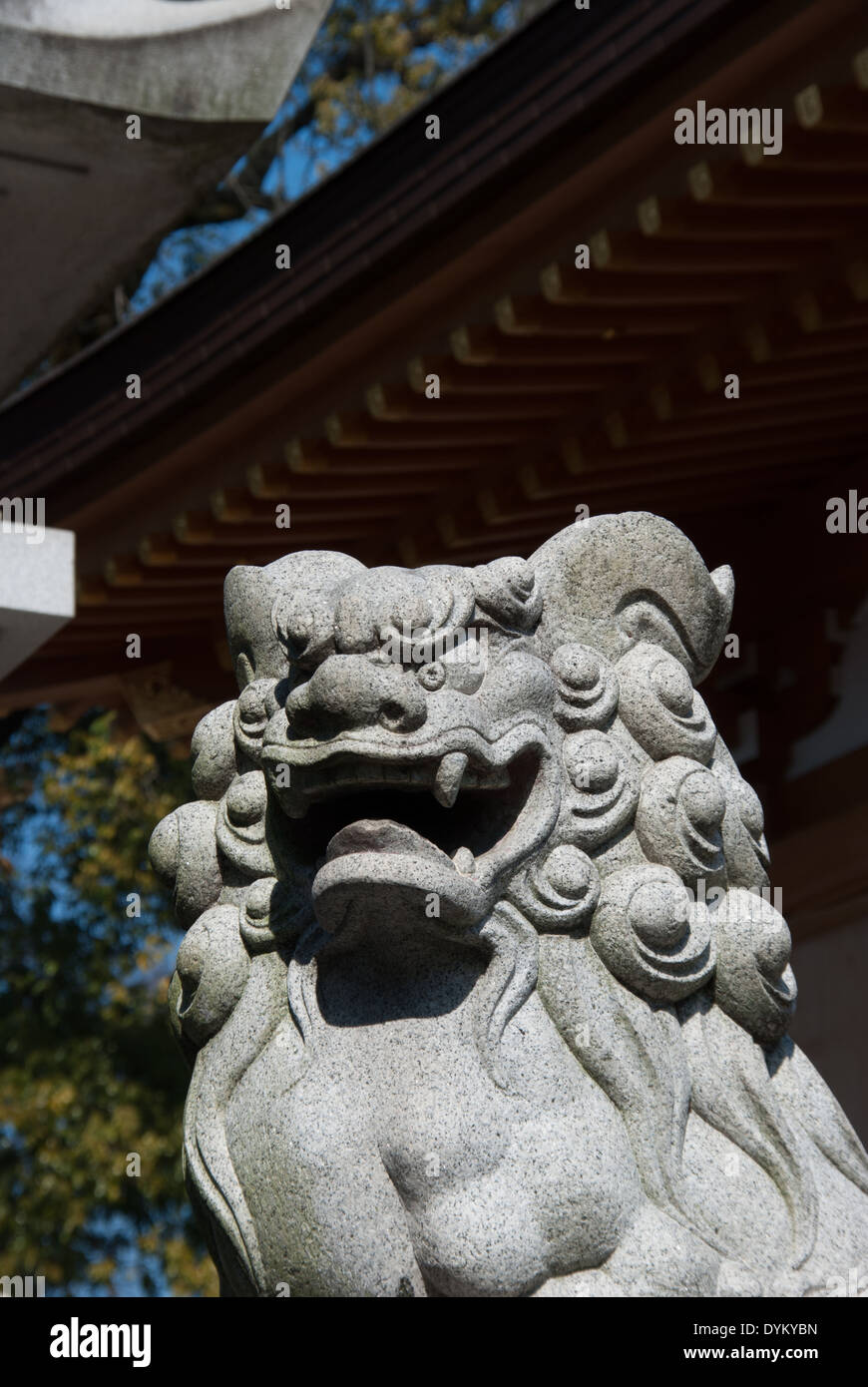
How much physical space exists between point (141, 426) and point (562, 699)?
2.66 metres

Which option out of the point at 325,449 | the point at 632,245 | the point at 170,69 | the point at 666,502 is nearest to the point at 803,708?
the point at 666,502

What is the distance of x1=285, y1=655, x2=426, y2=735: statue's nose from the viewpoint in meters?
2.20

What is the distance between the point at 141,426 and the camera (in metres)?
4.82

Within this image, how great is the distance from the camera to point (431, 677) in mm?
2250

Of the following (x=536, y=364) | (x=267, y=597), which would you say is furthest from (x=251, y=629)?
(x=536, y=364)

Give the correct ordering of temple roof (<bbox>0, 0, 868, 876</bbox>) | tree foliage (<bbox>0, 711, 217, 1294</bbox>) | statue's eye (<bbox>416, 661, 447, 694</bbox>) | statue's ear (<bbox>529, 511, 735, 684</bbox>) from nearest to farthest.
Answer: statue's eye (<bbox>416, 661, 447, 694</bbox>) < statue's ear (<bbox>529, 511, 735, 684</bbox>) < temple roof (<bbox>0, 0, 868, 876</bbox>) < tree foliage (<bbox>0, 711, 217, 1294</bbox>)

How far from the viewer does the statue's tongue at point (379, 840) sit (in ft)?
7.23

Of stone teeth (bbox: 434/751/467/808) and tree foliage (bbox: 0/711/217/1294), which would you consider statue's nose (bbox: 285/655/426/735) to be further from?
tree foliage (bbox: 0/711/217/1294)

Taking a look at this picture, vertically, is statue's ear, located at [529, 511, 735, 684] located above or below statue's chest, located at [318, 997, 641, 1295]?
above

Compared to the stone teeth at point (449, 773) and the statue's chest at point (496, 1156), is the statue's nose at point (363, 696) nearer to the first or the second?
the stone teeth at point (449, 773)

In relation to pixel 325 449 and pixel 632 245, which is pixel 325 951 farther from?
pixel 325 449

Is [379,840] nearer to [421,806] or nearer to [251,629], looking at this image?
[421,806]

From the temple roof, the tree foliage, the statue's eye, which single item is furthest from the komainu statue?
the tree foliage
